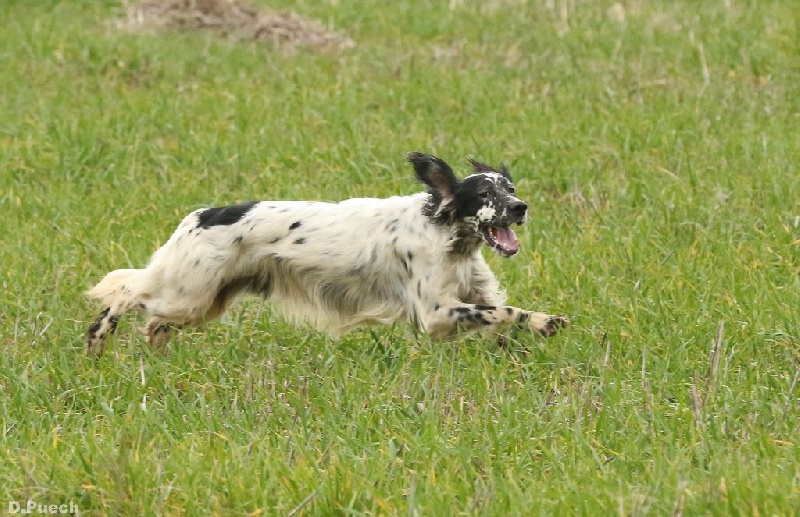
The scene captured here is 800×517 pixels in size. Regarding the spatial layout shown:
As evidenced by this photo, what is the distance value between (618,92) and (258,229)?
15.5 ft

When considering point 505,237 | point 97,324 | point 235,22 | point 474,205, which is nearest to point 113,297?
point 97,324

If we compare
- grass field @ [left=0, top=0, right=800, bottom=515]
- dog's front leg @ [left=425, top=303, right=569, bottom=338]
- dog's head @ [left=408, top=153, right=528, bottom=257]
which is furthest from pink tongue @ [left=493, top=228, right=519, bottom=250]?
grass field @ [left=0, top=0, right=800, bottom=515]

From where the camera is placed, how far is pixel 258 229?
6.63 meters

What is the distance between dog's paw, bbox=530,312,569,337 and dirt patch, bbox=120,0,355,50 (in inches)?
261

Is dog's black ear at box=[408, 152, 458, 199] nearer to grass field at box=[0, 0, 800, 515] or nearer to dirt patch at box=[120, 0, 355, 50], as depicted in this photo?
grass field at box=[0, 0, 800, 515]

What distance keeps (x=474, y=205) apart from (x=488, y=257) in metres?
1.43

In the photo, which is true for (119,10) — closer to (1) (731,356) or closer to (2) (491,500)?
(1) (731,356)

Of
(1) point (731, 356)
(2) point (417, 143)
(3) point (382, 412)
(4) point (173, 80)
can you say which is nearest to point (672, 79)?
(2) point (417, 143)

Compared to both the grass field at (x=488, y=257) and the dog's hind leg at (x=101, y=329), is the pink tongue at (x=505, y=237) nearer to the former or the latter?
the grass field at (x=488, y=257)

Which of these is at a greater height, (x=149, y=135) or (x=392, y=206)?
(x=392, y=206)

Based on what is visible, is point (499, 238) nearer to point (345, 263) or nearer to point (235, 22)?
point (345, 263)

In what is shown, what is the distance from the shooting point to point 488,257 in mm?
7645

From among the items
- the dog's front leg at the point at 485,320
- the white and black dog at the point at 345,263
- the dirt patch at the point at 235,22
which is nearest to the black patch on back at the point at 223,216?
the white and black dog at the point at 345,263

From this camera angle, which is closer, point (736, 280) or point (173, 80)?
point (736, 280)
